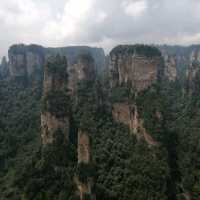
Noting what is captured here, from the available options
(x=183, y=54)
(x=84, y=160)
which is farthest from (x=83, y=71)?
(x=183, y=54)

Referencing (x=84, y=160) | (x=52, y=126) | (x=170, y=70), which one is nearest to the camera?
(x=84, y=160)

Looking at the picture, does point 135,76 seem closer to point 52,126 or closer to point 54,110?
point 54,110

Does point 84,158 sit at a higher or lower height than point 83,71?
lower

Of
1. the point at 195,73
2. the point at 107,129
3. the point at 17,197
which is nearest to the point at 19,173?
the point at 17,197

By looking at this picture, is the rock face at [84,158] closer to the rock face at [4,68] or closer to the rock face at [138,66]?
the rock face at [138,66]

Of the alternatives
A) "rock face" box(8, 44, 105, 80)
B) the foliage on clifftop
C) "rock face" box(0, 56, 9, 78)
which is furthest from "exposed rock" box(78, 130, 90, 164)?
"rock face" box(0, 56, 9, 78)

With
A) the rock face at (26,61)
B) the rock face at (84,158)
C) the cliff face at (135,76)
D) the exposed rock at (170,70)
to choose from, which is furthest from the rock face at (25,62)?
the rock face at (84,158)
